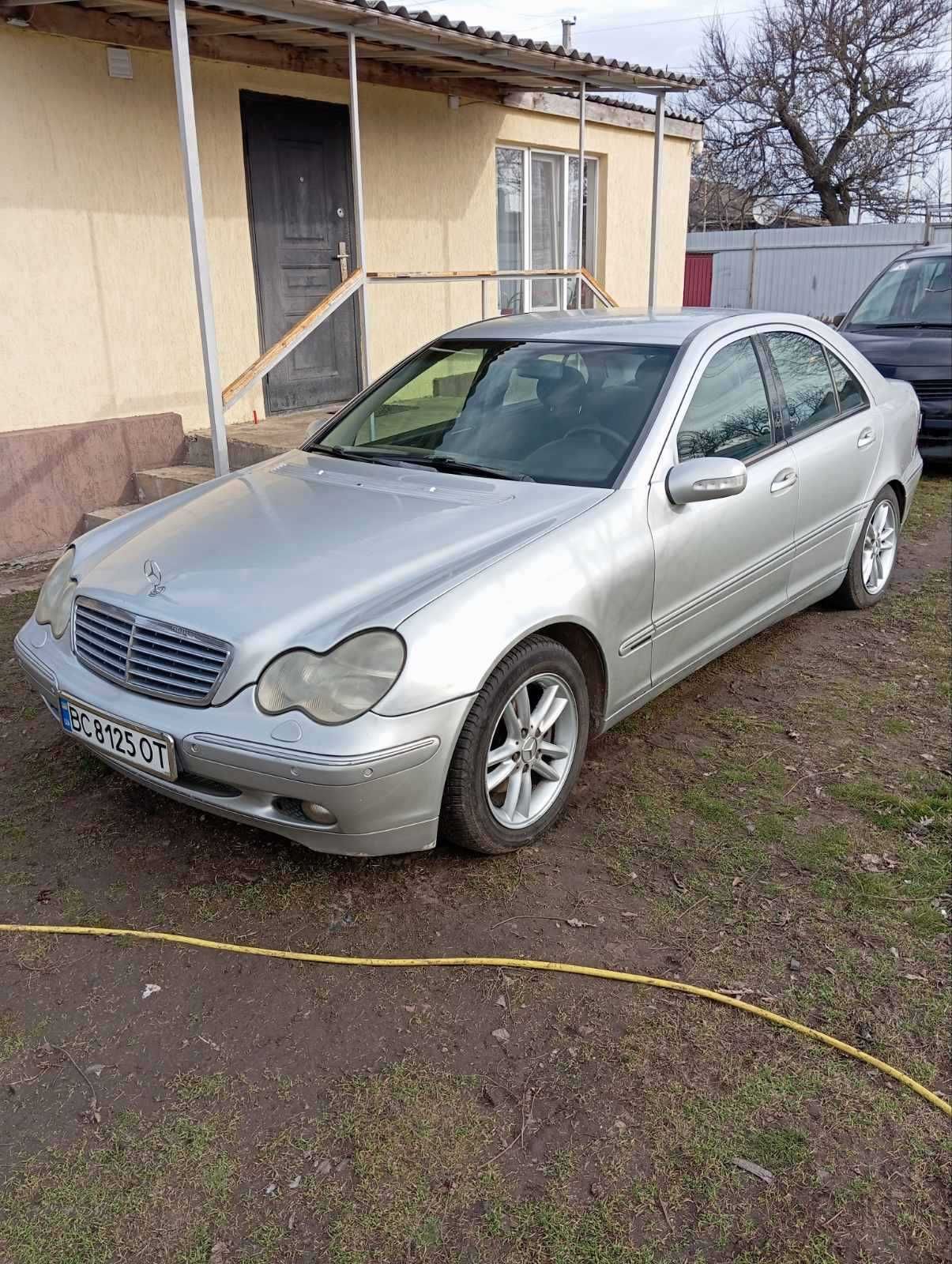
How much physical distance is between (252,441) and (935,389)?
5.51 m

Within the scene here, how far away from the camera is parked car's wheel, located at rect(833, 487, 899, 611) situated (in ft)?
17.2

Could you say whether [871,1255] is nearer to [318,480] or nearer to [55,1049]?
[55,1049]

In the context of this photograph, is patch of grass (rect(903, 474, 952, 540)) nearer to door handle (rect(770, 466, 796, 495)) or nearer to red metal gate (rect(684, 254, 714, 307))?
door handle (rect(770, 466, 796, 495))

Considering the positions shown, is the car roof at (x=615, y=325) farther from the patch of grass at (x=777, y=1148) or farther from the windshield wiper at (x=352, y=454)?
the patch of grass at (x=777, y=1148)

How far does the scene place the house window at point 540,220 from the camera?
11.1m

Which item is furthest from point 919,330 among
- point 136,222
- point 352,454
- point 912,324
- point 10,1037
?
point 10,1037

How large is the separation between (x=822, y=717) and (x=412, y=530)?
2019 mm

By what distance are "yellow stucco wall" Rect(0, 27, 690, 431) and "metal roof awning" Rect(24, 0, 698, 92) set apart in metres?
0.30

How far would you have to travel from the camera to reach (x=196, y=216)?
5.94m

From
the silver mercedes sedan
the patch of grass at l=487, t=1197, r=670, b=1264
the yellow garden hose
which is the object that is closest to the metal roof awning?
the silver mercedes sedan

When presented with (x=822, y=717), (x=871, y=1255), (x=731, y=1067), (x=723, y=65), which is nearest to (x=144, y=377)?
(x=822, y=717)

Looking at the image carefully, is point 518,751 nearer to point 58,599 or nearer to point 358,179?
point 58,599

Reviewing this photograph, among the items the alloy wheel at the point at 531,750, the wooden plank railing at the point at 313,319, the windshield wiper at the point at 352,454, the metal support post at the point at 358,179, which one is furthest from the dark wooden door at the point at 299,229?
the alloy wheel at the point at 531,750

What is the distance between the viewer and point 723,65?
33.7m
